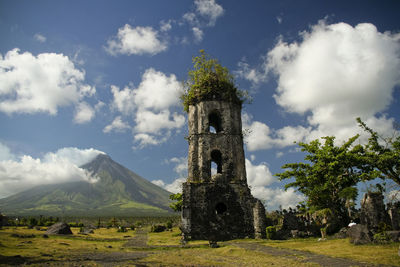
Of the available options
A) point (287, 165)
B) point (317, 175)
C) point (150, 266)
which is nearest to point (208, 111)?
point (287, 165)

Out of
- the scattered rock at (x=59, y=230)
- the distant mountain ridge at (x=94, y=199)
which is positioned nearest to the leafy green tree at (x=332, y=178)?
the scattered rock at (x=59, y=230)

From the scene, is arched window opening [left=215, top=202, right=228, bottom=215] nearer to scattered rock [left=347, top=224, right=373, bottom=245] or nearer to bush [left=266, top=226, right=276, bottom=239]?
bush [left=266, top=226, right=276, bottom=239]

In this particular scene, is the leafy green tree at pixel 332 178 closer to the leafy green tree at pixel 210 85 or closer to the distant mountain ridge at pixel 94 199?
the leafy green tree at pixel 210 85

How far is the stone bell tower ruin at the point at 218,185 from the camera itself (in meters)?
13.9

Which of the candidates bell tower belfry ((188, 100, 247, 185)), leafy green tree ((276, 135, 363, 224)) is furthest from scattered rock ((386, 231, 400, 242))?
bell tower belfry ((188, 100, 247, 185))

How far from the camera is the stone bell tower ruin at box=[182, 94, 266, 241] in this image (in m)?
13.9

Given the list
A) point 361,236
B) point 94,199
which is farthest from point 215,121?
point 94,199

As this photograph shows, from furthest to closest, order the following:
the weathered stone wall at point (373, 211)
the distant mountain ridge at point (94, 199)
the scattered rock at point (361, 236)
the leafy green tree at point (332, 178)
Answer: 1. the distant mountain ridge at point (94, 199)
2. the leafy green tree at point (332, 178)
3. the weathered stone wall at point (373, 211)
4. the scattered rock at point (361, 236)

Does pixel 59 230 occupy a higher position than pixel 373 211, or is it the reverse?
pixel 373 211

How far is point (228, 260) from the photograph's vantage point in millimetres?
7445

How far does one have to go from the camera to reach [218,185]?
581 inches

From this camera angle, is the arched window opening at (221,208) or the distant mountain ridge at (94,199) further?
the distant mountain ridge at (94,199)

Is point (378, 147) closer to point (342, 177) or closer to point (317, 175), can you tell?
point (342, 177)

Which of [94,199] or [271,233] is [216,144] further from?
[94,199]
